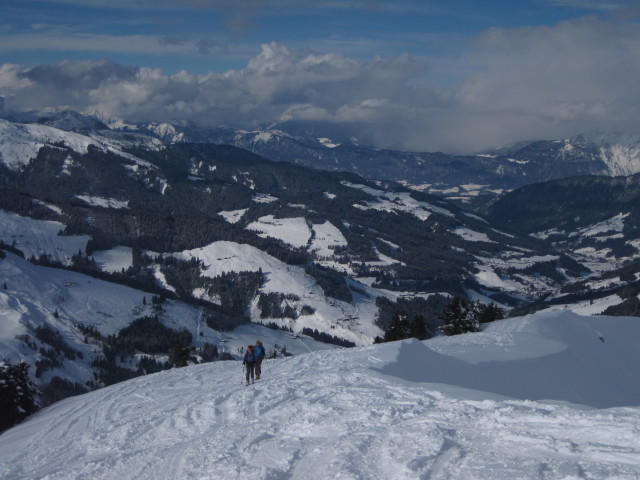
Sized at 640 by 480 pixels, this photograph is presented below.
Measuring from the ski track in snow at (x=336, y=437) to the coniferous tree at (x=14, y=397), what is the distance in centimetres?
2031

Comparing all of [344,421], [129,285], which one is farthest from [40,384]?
[344,421]

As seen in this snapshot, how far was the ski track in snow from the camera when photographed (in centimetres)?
1625

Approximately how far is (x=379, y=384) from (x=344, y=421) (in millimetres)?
7324

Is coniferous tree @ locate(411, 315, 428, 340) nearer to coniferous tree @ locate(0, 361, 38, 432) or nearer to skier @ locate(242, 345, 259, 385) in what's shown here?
skier @ locate(242, 345, 259, 385)

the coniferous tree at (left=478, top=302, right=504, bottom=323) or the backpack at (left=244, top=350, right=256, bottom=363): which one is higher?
the backpack at (left=244, top=350, right=256, bottom=363)

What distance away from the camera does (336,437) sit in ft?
65.4

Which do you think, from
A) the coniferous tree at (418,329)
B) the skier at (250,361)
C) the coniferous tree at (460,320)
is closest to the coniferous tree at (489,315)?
the coniferous tree at (460,320)

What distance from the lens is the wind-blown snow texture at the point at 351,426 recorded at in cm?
1659

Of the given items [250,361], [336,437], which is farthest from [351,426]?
[250,361]

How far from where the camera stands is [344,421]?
21.7 m

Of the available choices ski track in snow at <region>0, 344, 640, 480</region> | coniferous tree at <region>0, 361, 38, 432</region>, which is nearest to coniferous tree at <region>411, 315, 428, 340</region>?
ski track in snow at <region>0, 344, 640, 480</region>

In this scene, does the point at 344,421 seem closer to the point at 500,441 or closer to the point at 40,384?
the point at 500,441

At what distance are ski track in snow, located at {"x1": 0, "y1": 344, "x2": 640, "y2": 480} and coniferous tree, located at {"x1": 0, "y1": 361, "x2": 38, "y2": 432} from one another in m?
20.3

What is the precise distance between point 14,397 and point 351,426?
1734 inches
